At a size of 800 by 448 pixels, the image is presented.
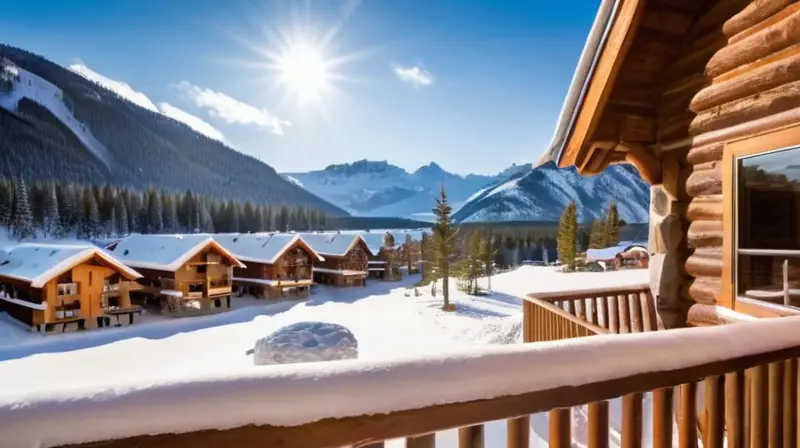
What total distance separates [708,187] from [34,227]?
6802cm

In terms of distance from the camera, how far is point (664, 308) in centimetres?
427

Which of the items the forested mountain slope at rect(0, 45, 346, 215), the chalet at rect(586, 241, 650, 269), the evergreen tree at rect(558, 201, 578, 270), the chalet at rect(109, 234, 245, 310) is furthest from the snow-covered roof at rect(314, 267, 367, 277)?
the forested mountain slope at rect(0, 45, 346, 215)

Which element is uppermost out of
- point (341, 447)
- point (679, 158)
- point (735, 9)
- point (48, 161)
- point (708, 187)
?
point (48, 161)

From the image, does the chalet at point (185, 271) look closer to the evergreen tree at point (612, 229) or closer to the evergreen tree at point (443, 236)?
the evergreen tree at point (443, 236)

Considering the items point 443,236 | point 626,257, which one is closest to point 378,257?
point 443,236

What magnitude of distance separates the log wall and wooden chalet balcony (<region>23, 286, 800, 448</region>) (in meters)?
2.20

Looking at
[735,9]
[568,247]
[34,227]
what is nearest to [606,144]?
[735,9]

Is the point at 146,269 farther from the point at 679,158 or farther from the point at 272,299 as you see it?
the point at 679,158

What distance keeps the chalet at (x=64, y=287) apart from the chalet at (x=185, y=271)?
239 cm

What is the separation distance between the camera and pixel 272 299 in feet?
104

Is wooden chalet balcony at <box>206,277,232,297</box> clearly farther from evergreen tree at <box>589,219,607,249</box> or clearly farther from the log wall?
evergreen tree at <box>589,219,607,249</box>

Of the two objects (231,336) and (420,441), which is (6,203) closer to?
(231,336)

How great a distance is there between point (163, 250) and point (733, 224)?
30929 mm

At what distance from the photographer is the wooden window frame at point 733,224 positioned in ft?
10.5
